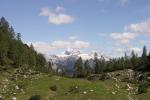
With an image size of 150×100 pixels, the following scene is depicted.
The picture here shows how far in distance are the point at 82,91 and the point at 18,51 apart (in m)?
71.5

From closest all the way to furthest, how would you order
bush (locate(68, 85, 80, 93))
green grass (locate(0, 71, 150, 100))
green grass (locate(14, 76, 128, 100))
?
green grass (locate(14, 76, 128, 100)), green grass (locate(0, 71, 150, 100)), bush (locate(68, 85, 80, 93))

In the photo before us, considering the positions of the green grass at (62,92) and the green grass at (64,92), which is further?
the green grass at (62,92)

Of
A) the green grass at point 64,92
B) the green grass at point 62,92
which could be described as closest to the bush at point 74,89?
the green grass at point 62,92

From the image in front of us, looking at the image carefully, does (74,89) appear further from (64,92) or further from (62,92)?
(62,92)

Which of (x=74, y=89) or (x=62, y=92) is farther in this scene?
(x=74, y=89)

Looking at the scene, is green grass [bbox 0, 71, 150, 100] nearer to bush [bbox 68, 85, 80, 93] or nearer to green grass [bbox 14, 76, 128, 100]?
green grass [bbox 14, 76, 128, 100]

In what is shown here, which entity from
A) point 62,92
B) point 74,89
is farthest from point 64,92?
point 74,89

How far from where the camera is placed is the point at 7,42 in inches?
6732

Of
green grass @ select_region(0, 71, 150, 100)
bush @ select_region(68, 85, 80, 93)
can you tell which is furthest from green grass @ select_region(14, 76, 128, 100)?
bush @ select_region(68, 85, 80, 93)

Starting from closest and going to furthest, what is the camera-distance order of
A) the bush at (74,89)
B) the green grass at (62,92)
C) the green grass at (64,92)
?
the green grass at (64,92) < the green grass at (62,92) < the bush at (74,89)

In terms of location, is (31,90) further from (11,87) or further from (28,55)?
(28,55)

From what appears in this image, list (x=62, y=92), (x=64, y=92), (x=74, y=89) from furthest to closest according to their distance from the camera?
(x=74, y=89) → (x=62, y=92) → (x=64, y=92)

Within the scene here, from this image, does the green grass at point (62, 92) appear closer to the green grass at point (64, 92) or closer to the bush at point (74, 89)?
the green grass at point (64, 92)

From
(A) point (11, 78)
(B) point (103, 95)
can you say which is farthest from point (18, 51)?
(B) point (103, 95)
